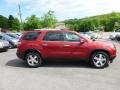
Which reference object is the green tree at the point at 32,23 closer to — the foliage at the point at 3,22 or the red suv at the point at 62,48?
the foliage at the point at 3,22

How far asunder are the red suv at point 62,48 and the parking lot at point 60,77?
15.2 inches

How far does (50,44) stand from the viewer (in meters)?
10.7

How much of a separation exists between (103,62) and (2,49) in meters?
9.03

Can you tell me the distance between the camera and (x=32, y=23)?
7406cm

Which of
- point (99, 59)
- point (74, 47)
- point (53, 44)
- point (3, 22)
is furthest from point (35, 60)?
point (3, 22)

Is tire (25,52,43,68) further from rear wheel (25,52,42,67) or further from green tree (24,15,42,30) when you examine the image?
green tree (24,15,42,30)

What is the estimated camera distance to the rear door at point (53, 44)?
10.6 metres

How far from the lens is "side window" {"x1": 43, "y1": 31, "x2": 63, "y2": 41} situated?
1072cm

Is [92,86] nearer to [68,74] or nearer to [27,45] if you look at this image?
[68,74]

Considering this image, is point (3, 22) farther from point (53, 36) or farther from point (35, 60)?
point (53, 36)

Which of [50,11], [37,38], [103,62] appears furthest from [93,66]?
[50,11]

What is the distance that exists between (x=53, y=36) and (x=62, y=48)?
662 mm

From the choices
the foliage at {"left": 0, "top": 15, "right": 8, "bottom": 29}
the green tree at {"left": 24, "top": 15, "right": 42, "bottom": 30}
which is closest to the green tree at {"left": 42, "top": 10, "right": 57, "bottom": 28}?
the green tree at {"left": 24, "top": 15, "right": 42, "bottom": 30}

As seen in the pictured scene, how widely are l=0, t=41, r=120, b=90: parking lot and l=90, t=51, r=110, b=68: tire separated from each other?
10.2 inches
